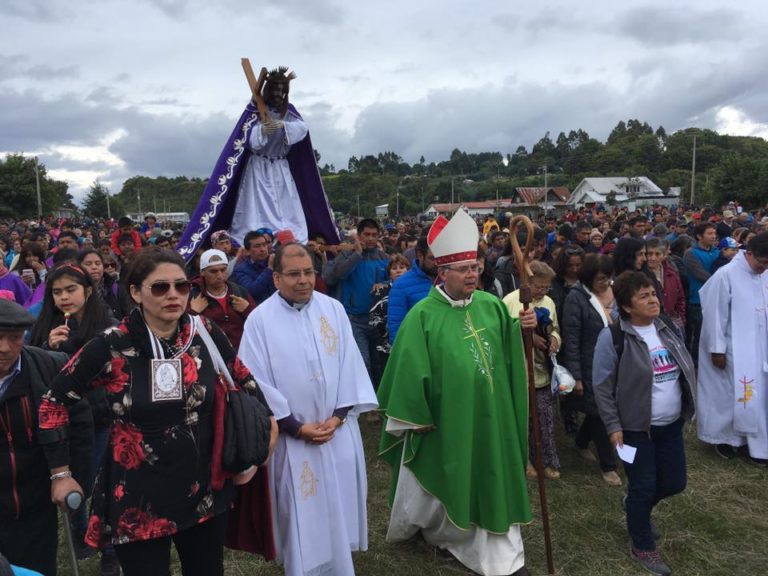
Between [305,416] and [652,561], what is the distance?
2306mm

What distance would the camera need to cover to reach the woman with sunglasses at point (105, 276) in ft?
16.6

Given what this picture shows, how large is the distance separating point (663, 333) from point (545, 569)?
5.33ft

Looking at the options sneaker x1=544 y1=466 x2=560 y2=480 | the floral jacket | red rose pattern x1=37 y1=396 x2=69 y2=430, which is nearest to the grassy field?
sneaker x1=544 y1=466 x2=560 y2=480

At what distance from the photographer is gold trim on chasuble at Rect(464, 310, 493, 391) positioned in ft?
12.1

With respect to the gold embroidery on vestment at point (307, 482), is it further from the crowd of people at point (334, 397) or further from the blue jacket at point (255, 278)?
the blue jacket at point (255, 278)

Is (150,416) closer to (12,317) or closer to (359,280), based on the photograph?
(12,317)

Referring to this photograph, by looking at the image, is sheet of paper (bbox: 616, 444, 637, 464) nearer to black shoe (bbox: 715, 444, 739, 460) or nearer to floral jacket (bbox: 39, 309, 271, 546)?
floral jacket (bbox: 39, 309, 271, 546)

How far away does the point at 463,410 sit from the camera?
3.64 meters

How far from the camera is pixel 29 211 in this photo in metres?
47.8

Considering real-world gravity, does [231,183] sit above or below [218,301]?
above

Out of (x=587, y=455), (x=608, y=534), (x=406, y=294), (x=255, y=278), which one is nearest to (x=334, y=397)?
(x=406, y=294)

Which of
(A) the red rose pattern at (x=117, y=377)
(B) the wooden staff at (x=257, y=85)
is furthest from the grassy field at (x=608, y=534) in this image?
(B) the wooden staff at (x=257, y=85)

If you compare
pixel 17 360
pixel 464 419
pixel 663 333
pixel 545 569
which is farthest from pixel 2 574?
pixel 663 333

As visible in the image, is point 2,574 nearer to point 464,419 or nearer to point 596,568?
point 464,419
